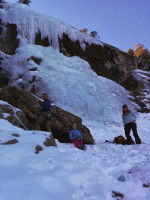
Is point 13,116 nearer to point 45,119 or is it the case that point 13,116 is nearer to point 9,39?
point 45,119

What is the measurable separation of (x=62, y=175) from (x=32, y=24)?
17646 millimetres

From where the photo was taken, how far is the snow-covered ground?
3.89 meters

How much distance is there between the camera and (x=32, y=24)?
20.5 metres

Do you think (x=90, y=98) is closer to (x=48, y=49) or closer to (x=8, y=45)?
Answer: (x=48, y=49)

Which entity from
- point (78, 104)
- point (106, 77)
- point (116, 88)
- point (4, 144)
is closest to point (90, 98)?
point (78, 104)

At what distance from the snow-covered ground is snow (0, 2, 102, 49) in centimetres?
1531

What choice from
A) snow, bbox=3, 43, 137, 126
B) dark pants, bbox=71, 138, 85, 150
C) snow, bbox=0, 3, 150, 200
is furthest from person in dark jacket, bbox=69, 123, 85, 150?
snow, bbox=3, 43, 137, 126

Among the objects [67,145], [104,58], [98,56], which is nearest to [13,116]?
[67,145]

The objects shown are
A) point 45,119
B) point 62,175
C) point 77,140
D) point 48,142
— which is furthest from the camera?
point 45,119

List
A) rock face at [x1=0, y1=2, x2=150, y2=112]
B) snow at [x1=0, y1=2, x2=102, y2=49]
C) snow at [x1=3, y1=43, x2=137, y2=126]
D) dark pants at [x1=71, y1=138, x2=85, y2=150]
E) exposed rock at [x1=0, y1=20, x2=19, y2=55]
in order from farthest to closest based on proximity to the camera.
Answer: snow at [x1=0, y1=2, x2=102, y2=49] < rock face at [x1=0, y1=2, x2=150, y2=112] < exposed rock at [x1=0, y1=20, x2=19, y2=55] < snow at [x1=3, y1=43, x2=137, y2=126] < dark pants at [x1=71, y1=138, x2=85, y2=150]

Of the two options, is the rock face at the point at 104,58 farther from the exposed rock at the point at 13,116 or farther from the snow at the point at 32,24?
the exposed rock at the point at 13,116

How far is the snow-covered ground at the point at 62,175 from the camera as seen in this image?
12.8ft

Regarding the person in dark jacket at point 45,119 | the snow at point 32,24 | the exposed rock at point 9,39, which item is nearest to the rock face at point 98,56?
the exposed rock at point 9,39

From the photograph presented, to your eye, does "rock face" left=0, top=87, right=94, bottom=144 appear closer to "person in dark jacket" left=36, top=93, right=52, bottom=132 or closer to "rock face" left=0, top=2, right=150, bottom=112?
"person in dark jacket" left=36, top=93, right=52, bottom=132
